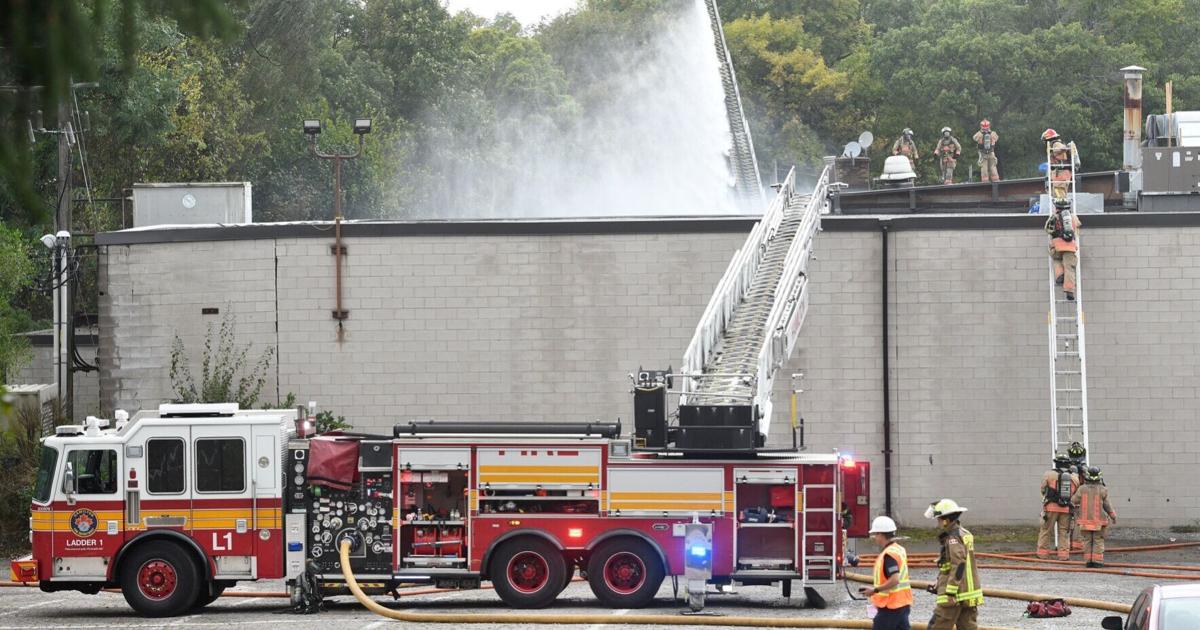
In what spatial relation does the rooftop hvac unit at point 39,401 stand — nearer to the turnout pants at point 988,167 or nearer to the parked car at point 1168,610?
the parked car at point 1168,610

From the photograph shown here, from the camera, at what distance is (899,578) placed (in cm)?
1175

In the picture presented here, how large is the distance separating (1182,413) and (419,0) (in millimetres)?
45001

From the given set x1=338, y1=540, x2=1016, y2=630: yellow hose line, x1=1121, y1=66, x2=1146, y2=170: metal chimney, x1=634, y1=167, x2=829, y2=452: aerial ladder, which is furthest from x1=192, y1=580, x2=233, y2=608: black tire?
x1=1121, y1=66, x2=1146, y2=170: metal chimney

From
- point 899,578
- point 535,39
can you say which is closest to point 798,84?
point 535,39

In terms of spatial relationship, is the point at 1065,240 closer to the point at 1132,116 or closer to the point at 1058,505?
the point at 1058,505

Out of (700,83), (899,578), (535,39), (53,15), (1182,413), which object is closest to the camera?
(53,15)

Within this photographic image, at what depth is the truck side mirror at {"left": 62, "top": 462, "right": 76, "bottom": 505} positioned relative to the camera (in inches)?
647

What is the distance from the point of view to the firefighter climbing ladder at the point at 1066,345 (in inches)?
866

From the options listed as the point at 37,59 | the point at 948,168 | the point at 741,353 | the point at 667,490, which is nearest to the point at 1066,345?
the point at 741,353

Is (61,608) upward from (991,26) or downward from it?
downward

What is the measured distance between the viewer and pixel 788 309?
747 inches

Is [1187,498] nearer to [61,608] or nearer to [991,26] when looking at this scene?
[61,608]

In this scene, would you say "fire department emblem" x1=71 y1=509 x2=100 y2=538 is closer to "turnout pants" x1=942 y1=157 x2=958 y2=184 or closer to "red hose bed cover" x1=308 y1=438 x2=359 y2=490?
"red hose bed cover" x1=308 y1=438 x2=359 y2=490

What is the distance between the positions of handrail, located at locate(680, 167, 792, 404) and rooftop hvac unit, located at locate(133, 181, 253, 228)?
9.09m
